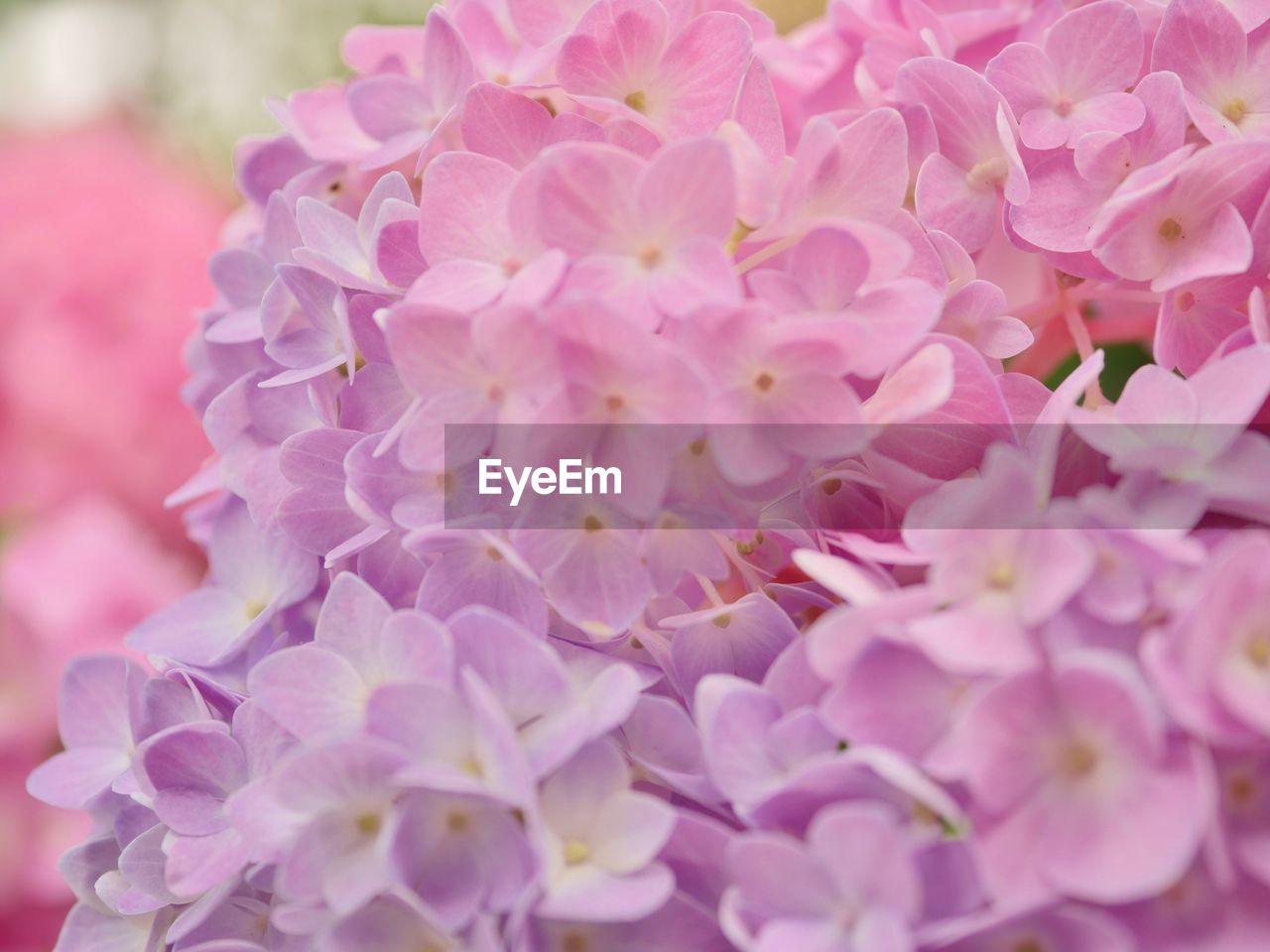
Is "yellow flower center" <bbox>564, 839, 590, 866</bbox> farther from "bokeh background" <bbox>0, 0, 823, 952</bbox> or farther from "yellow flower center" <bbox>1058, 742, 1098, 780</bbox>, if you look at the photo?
"bokeh background" <bbox>0, 0, 823, 952</bbox>

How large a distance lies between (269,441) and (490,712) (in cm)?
11

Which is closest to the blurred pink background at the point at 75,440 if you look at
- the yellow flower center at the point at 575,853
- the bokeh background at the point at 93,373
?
the bokeh background at the point at 93,373

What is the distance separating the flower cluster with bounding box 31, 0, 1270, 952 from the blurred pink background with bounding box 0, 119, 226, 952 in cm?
20

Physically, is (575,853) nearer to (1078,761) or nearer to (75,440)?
(1078,761)

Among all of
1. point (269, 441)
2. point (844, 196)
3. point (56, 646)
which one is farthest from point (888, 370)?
point (56, 646)

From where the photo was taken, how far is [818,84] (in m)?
0.32

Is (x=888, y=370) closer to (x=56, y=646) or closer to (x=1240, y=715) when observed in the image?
(x=1240, y=715)

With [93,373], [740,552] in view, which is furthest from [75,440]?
[740,552]

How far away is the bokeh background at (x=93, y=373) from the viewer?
0.47 meters

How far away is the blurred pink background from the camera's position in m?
0.46

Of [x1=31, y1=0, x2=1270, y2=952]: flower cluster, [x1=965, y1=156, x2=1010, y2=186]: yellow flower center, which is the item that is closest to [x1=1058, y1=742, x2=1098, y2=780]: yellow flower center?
[x1=31, y1=0, x2=1270, y2=952]: flower cluster

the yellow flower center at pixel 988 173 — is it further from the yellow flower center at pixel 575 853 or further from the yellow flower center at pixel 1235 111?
the yellow flower center at pixel 575 853

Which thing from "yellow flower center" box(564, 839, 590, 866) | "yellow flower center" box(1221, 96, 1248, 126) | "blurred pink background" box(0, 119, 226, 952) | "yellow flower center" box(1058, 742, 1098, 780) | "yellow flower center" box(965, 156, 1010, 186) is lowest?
"blurred pink background" box(0, 119, 226, 952)

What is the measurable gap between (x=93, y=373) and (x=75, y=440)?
30mm
